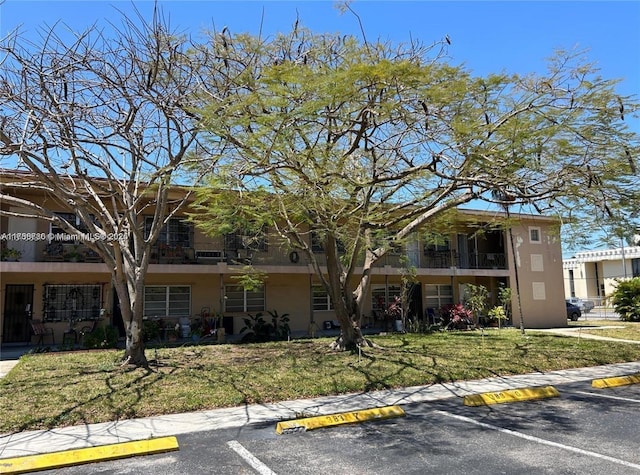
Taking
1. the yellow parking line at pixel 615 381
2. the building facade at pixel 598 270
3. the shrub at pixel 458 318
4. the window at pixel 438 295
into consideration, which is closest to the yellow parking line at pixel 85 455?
the yellow parking line at pixel 615 381

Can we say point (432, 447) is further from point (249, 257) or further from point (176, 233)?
point (176, 233)

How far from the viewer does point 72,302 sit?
16859 mm

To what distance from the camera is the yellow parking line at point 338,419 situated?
679cm

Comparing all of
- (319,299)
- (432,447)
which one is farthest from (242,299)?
(432,447)

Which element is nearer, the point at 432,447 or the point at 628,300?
the point at 432,447

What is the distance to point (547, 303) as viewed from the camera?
79.0ft

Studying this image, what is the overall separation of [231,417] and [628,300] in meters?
25.6

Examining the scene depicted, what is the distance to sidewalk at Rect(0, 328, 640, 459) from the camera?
250 inches

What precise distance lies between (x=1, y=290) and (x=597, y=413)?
16846 millimetres

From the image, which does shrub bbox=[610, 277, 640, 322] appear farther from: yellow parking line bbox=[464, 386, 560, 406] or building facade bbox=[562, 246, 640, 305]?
yellow parking line bbox=[464, 386, 560, 406]

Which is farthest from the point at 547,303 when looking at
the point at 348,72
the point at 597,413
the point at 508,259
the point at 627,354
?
the point at 348,72

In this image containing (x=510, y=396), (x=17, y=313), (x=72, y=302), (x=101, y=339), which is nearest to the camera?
(x=510, y=396)

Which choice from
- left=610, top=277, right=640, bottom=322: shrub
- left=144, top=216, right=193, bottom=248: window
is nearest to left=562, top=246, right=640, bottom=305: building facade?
left=610, top=277, right=640, bottom=322: shrub

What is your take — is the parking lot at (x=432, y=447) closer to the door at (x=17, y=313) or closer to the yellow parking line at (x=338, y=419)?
the yellow parking line at (x=338, y=419)
